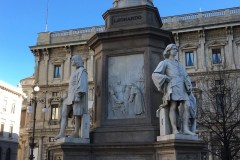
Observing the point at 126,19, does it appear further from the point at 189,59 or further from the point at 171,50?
the point at 189,59

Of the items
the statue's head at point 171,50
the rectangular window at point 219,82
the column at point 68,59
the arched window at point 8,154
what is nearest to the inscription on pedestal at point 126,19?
the statue's head at point 171,50

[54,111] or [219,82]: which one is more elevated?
[54,111]

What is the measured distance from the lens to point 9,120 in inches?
2056

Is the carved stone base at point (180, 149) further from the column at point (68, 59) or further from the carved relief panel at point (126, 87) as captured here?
the column at point (68, 59)

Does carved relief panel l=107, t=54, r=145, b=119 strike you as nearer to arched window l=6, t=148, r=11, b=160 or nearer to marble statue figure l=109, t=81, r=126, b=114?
marble statue figure l=109, t=81, r=126, b=114

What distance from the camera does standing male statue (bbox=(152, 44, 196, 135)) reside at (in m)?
8.45

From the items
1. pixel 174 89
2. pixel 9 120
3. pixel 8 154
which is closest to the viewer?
pixel 174 89

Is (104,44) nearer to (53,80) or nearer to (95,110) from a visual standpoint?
(95,110)

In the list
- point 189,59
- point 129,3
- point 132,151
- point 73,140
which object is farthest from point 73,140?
point 189,59

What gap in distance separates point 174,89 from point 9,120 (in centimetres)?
4746

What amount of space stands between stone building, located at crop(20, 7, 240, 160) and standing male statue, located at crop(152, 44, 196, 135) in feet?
87.7

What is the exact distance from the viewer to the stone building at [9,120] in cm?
5056

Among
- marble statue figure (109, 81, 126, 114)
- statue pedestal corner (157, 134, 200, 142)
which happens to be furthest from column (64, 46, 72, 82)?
statue pedestal corner (157, 134, 200, 142)

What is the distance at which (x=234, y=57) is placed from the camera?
37344mm
